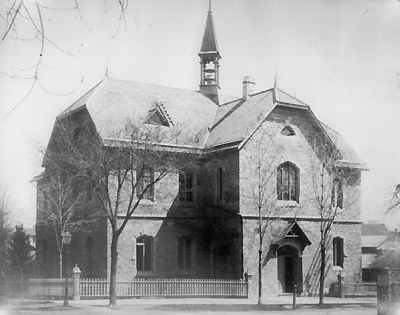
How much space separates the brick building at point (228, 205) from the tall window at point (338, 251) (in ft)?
0.21

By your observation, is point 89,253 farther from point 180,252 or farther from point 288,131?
point 288,131

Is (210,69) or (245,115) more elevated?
(210,69)

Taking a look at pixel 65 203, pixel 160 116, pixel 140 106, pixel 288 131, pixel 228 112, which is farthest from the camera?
pixel 228 112

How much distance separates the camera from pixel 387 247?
42656 mm

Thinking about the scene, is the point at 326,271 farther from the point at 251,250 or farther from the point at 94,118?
the point at 94,118

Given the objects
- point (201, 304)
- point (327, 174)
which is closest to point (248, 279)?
point (201, 304)

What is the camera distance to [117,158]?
2456cm

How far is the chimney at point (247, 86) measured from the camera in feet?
119

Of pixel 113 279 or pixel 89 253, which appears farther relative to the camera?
pixel 89 253

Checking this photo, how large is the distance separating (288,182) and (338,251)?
602 cm

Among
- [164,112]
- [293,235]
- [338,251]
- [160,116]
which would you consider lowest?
[338,251]

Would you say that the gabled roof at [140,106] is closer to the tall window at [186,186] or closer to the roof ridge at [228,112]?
the roof ridge at [228,112]

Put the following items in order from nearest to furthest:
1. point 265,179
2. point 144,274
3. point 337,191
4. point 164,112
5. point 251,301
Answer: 1. point 251,301
2. point 144,274
3. point 265,179
4. point 164,112
5. point 337,191

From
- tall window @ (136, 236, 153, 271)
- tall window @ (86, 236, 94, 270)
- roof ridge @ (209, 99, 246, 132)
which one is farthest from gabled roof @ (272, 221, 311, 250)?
tall window @ (86, 236, 94, 270)
